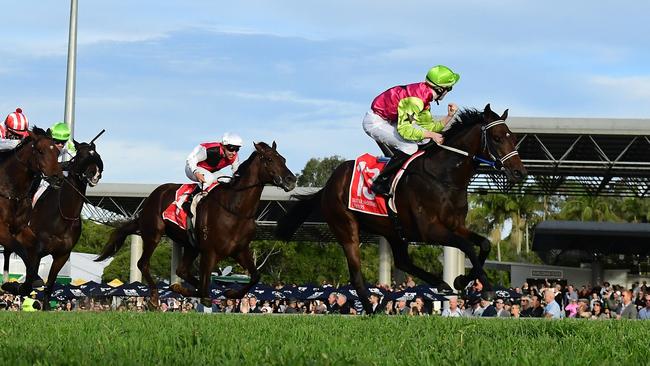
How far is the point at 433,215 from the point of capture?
12.0m

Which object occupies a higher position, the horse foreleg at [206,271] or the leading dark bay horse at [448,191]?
the leading dark bay horse at [448,191]

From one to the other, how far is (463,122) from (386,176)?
1.10 meters

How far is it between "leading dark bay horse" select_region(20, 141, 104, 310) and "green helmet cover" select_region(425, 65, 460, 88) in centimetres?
569

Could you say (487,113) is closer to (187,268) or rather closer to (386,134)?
(386,134)

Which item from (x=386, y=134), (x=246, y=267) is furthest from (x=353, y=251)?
(x=246, y=267)

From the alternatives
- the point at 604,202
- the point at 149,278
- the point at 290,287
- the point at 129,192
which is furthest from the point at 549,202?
the point at 149,278

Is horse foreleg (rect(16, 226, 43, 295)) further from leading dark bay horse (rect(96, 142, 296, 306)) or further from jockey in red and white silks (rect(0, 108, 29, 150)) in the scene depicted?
leading dark bay horse (rect(96, 142, 296, 306))

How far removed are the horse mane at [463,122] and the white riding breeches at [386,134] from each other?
1.51 ft

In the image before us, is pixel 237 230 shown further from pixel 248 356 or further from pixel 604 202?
pixel 604 202

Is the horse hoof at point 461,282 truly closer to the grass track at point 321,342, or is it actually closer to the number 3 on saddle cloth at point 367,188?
the number 3 on saddle cloth at point 367,188

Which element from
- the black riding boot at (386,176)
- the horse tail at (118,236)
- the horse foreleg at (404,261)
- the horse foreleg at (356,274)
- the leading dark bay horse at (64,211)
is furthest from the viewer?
the horse tail at (118,236)

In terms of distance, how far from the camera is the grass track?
5215mm

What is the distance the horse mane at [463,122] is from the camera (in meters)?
12.5

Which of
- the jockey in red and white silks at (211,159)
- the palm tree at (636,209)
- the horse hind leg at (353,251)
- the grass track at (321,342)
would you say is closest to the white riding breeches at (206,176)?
the jockey in red and white silks at (211,159)
